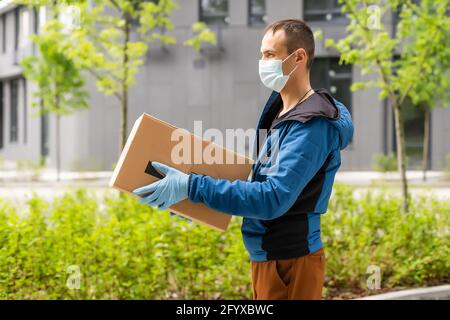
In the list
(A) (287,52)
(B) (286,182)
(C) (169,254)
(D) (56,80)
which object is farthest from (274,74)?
(D) (56,80)

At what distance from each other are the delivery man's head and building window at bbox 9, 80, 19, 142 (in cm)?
3349

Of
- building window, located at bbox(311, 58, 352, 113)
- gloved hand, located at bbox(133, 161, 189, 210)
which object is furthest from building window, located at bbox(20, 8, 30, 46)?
gloved hand, located at bbox(133, 161, 189, 210)

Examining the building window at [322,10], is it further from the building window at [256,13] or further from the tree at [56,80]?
the tree at [56,80]

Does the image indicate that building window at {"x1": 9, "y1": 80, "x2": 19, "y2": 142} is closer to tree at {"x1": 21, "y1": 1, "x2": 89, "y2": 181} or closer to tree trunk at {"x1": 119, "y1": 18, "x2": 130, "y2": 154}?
tree at {"x1": 21, "y1": 1, "x2": 89, "y2": 181}

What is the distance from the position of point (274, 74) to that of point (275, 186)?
482 millimetres

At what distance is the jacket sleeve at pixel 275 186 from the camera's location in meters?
2.09

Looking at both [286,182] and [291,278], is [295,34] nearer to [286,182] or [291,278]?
[286,182]

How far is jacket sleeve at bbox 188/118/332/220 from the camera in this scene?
6.85ft

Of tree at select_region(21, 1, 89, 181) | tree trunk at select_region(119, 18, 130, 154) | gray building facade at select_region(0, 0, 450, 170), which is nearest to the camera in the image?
tree trunk at select_region(119, 18, 130, 154)

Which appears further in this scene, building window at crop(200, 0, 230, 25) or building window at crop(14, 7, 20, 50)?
building window at crop(14, 7, 20, 50)

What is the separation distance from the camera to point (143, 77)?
24.7 m

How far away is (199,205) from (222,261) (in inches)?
109

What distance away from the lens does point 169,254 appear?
479 cm
